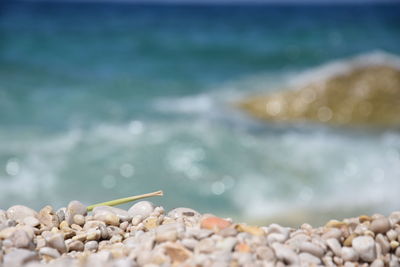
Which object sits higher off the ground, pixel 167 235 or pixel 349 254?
pixel 167 235

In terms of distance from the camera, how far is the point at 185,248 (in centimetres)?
175

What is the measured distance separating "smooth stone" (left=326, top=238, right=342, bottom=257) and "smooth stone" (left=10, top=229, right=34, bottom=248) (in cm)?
111

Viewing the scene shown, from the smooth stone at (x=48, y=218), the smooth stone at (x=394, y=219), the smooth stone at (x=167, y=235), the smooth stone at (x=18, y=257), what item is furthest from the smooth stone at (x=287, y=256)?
the smooth stone at (x=48, y=218)

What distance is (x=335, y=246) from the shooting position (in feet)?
6.36

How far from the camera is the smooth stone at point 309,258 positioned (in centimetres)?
179

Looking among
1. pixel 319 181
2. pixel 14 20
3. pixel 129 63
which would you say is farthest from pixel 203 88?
pixel 14 20

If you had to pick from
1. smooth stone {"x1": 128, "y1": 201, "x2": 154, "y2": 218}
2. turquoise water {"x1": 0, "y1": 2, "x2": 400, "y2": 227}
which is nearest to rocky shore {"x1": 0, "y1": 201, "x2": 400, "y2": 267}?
smooth stone {"x1": 128, "y1": 201, "x2": 154, "y2": 218}

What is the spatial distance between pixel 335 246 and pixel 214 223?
48 cm

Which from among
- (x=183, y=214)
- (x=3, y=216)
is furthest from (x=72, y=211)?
(x=183, y=214)

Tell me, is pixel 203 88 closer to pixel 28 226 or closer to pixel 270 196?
pixel 270 196

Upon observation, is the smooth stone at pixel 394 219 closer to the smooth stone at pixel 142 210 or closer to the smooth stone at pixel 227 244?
the smooth stone at pixel 227 244

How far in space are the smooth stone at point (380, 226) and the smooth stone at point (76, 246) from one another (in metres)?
1.17

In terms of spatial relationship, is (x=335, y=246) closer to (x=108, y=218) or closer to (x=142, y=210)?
(x=142, y=210)

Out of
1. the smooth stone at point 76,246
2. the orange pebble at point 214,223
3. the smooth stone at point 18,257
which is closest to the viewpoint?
the smooth stone at point 18,257
